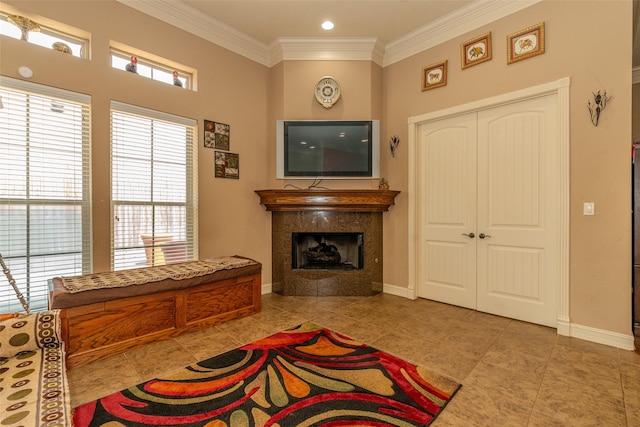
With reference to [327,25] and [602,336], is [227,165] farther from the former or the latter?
[602,336]

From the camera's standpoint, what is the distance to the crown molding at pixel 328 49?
382 centimetres

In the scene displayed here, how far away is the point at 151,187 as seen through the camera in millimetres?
3150

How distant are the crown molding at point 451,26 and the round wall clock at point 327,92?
32.3 inches

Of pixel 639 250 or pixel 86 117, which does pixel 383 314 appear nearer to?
pixel 639 250

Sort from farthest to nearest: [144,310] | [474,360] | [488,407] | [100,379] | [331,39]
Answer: [331,39], [144,310], [474,360], [100,379], [488,407]

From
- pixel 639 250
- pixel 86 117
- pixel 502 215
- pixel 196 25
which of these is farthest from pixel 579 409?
pixel 196 25

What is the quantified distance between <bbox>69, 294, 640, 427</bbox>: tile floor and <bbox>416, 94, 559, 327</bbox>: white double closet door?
0.28 meters

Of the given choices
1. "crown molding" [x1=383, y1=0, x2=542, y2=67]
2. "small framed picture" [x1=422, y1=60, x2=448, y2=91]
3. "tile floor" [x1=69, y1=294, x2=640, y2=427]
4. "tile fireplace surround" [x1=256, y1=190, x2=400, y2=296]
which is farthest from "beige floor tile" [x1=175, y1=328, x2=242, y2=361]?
"crown molding" [x1=383, y1=0, x2=542, y2=67]

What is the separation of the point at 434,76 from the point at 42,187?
Answer: 13.5 feet

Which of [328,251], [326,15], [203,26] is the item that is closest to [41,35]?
[203,26]

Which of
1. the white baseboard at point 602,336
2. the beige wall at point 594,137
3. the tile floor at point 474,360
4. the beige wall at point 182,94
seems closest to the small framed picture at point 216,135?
the beige wall at point 182,94

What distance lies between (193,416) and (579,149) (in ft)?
11.6

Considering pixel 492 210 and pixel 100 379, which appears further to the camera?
pixel 492 210

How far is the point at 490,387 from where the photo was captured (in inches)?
74.7
